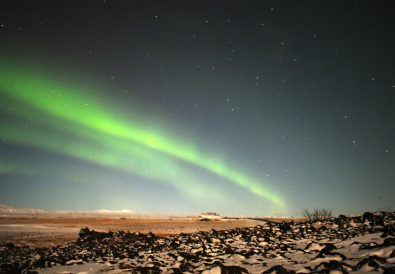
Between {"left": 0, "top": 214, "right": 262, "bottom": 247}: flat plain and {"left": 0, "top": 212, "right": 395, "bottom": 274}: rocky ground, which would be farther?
{"left": 0, "top": 214, "right": 262, "bottom": 247}: flat plain

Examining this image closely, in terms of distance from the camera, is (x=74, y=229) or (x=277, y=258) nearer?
(x=277, y=258)

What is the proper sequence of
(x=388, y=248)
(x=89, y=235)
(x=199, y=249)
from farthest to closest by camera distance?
(x=89, y=235) → (x=199, y=249) → (x=388, y=248)

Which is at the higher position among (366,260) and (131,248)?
(366,260)

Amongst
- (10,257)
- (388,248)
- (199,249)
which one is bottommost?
(10,257)

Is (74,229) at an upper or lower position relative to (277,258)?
lower

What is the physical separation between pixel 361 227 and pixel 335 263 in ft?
25.9

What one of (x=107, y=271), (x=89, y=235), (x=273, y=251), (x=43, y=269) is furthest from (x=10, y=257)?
(x=273, y=251)

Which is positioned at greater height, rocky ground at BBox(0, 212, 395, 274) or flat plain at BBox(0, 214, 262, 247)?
rocky ground at BBox(0, 212, 395, 274)

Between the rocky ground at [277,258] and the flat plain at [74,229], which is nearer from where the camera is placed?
the rocky ground at [277,258]

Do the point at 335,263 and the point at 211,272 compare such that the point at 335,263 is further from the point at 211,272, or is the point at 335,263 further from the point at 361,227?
the point at 361,227

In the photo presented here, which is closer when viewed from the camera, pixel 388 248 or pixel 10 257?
pixel 388 248

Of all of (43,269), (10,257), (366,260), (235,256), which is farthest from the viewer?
(10,257)

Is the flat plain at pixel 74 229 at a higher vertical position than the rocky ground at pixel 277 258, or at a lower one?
lower

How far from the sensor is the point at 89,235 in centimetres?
2334
